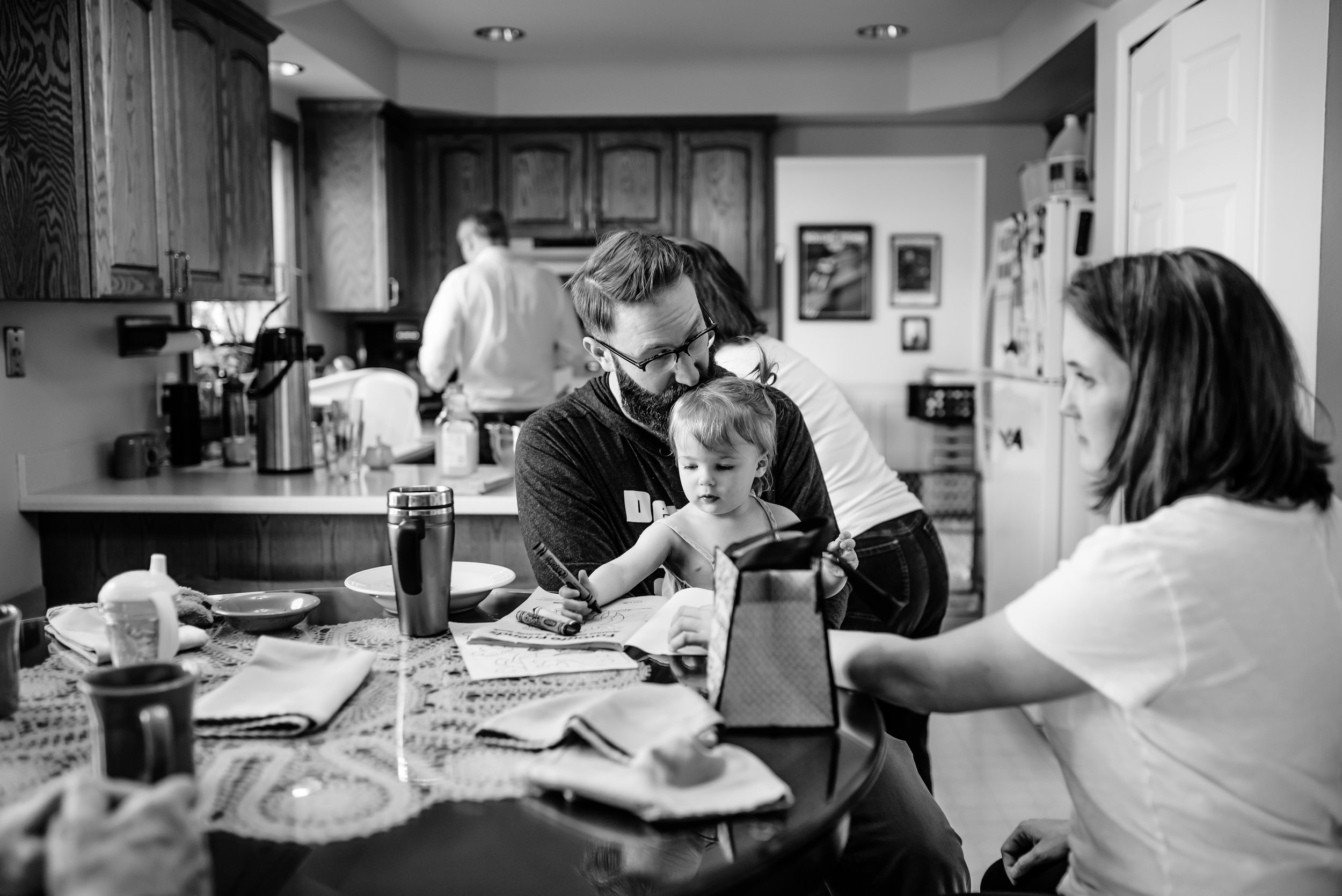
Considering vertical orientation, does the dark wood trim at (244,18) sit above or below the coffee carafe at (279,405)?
above

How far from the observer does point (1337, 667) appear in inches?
41.9

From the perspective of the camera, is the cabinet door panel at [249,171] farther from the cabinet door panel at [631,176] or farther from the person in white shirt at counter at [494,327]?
the cabinet door panel at [631,176]

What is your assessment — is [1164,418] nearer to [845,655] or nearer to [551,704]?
[845,655]

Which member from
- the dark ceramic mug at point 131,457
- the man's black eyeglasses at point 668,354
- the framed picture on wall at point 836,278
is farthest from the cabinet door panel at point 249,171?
the framed picture on wall at point 836,278

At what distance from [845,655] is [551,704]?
1.08ft

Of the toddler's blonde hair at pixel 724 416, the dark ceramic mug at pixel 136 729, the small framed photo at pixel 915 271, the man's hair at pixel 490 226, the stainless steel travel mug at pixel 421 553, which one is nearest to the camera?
the dark ceramic mug at pixel 136 729

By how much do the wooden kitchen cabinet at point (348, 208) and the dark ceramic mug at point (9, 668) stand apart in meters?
4.26

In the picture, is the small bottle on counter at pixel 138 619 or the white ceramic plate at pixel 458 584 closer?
the small bottle on counter at pixel 138 619

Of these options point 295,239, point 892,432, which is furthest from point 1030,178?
point 295,239

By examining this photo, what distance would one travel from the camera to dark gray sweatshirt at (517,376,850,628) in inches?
72.7

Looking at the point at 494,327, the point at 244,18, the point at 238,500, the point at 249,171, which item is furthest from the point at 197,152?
the point at 494,327

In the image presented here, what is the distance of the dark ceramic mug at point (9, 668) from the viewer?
112cm

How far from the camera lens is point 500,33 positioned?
511cm

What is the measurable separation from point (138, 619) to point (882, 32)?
185 inches
